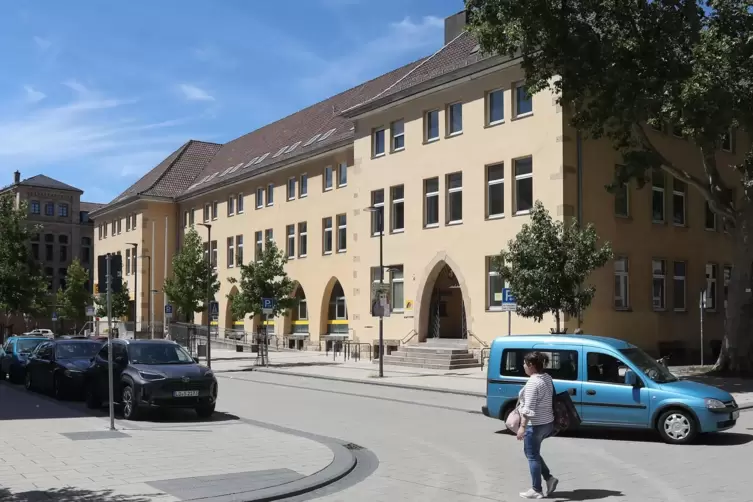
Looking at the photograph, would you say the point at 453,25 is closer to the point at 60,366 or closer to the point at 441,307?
the point at 441,307

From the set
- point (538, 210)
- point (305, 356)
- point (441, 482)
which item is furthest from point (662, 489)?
point (305, 356)

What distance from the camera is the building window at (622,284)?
3153cm

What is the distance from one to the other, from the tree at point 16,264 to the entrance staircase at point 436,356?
20.7m

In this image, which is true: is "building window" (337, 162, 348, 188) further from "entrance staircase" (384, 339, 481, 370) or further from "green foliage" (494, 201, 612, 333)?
"green foliage" (494, 201, 612, 333)

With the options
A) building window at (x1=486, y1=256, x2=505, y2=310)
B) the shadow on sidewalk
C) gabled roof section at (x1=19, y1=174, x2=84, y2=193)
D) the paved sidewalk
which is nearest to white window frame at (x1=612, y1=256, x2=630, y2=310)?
building window at (x1=486, y1=256, x2=505, y2=310)

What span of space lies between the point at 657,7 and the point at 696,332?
50.8ft

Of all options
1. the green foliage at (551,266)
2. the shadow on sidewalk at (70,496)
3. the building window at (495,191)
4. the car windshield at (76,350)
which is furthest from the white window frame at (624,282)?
the shadow on sidewalk at (70,496)

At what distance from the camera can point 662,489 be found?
9414 millimetres

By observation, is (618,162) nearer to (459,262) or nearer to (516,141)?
(516,141)

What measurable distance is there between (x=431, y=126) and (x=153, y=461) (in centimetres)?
2661

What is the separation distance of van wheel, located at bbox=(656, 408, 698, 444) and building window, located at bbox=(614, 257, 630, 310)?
61.1 ft

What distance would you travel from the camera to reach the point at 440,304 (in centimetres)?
3662

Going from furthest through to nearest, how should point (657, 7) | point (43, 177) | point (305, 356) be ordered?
point (43, 177) → point (305, 356) → point (657, 7)

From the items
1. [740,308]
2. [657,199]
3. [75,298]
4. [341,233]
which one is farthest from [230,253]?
[740,308]
